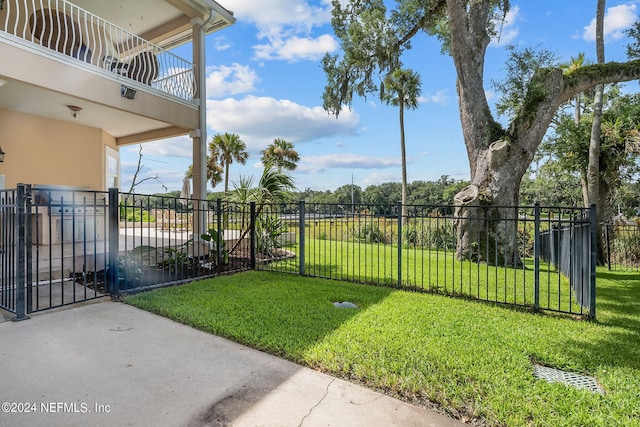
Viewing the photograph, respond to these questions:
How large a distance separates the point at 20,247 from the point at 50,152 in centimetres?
537

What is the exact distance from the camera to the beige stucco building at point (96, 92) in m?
6.25

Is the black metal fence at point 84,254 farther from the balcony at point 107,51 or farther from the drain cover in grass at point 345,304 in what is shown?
the drain cover in grass at point 345,304

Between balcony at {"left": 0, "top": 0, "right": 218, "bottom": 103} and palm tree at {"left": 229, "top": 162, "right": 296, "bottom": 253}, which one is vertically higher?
balcony at {"left": 0, "top": 0, "right": 218, "bottom": 103}

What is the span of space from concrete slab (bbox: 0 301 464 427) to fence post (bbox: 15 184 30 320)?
1.11 feet

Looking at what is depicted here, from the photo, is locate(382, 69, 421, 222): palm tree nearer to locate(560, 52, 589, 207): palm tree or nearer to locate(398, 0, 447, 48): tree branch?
locate(398, 0, 447, 48): tree branch

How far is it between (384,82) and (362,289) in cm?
1609

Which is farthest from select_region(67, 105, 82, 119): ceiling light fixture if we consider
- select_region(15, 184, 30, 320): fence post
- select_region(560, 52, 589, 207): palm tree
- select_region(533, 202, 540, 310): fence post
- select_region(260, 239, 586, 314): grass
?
select_region(560, 52, 589, 207): palm tree

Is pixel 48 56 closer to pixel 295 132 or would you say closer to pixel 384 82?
pixel 384 82

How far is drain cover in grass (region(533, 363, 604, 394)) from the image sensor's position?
9.07ft

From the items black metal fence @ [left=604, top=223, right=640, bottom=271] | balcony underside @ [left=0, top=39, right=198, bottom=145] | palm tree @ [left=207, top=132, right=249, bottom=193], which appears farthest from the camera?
palm tree @ [left=207, top=132, right=249, bottom=193]

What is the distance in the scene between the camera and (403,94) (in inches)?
784

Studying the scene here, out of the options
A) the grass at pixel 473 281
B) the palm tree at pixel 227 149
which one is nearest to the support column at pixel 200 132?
the grass at pixel 473 281

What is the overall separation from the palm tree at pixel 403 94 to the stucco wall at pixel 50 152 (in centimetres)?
1517

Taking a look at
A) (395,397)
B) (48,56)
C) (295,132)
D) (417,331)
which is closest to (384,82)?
(295,132)
